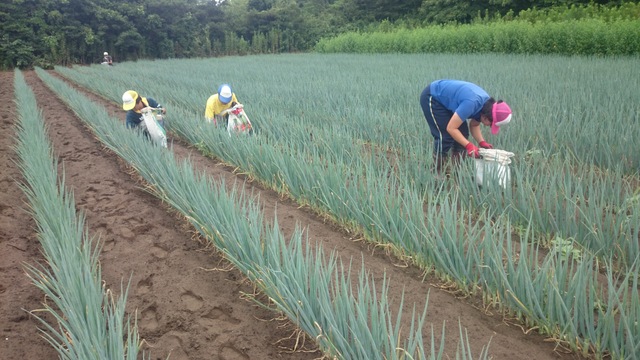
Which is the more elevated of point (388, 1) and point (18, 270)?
point (388, 1)

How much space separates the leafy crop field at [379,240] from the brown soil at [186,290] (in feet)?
0.04

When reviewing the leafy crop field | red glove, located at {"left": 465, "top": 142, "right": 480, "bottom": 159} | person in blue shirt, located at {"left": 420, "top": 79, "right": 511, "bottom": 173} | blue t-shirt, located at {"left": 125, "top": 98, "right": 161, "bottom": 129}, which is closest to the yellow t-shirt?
the leafy crop field

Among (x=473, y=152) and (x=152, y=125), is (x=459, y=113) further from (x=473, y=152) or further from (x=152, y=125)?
(x=152, y=125)

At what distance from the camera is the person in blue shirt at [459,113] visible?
3.01 m

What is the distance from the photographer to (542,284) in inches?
65.7

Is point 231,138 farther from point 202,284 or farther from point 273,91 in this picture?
point 273,91

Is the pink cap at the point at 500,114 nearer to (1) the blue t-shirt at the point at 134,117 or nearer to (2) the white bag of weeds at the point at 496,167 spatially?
(2) the white bag of weeds at the point at 496,167

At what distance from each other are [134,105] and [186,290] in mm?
3119

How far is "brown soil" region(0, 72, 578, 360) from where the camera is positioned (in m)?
1.81

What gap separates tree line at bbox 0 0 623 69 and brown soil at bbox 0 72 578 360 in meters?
18.0

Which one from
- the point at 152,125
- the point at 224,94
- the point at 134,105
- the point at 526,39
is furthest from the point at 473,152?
the point at 526,39

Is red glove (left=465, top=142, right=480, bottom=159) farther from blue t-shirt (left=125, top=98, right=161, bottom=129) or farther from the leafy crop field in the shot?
blue t-shirt (left=125, top=98, right=161, bottom=129)

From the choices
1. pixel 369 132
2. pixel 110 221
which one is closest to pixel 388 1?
pixel 369 132

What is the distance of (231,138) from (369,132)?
4.89 ft
